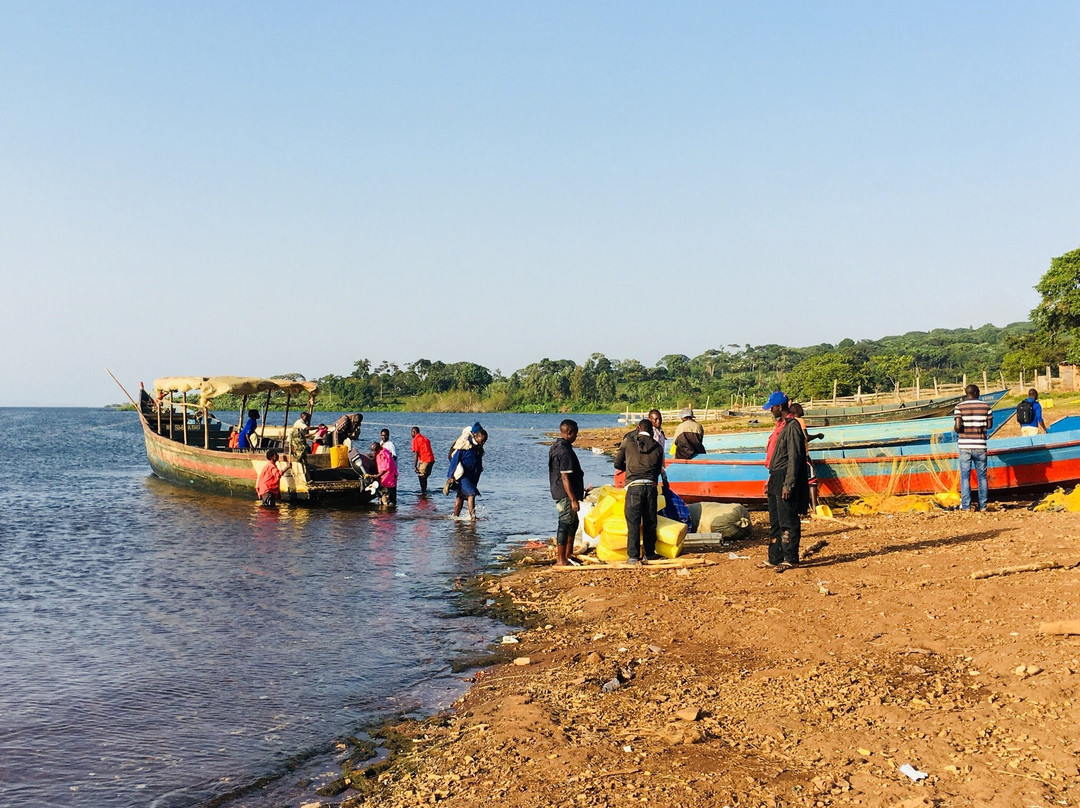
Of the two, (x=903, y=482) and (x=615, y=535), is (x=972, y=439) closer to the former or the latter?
(x=903, y=482)

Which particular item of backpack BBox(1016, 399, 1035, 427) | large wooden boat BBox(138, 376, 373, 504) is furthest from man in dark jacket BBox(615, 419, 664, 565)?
large wooden boat BBox(138, 376, 373, 504)

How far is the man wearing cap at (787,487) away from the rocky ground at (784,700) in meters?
0.36

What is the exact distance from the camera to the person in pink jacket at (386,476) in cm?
2016

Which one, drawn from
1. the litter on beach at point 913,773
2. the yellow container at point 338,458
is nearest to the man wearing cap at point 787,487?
the litter on beach at point 913,773

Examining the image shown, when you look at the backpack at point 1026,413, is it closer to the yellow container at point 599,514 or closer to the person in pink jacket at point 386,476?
the yellow container at point 599,514

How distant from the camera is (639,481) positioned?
9.96m

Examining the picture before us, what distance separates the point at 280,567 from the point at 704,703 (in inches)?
361

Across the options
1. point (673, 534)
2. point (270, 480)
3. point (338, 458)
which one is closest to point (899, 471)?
point (673, 534)

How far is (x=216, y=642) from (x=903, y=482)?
11.4m

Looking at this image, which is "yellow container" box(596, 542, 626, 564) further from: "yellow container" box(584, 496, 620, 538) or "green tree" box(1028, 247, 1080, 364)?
"green tree" box(1028, 247, 1080, 364)

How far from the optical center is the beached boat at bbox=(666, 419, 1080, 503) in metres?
14.1

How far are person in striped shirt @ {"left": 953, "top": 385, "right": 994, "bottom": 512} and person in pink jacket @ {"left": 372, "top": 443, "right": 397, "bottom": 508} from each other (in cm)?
1207

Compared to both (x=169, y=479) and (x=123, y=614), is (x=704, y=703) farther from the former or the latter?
(x=169, y=479)

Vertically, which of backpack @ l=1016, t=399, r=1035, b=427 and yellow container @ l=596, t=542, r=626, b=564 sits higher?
backpack @ l=1016, t=399, r=1035, b=427
